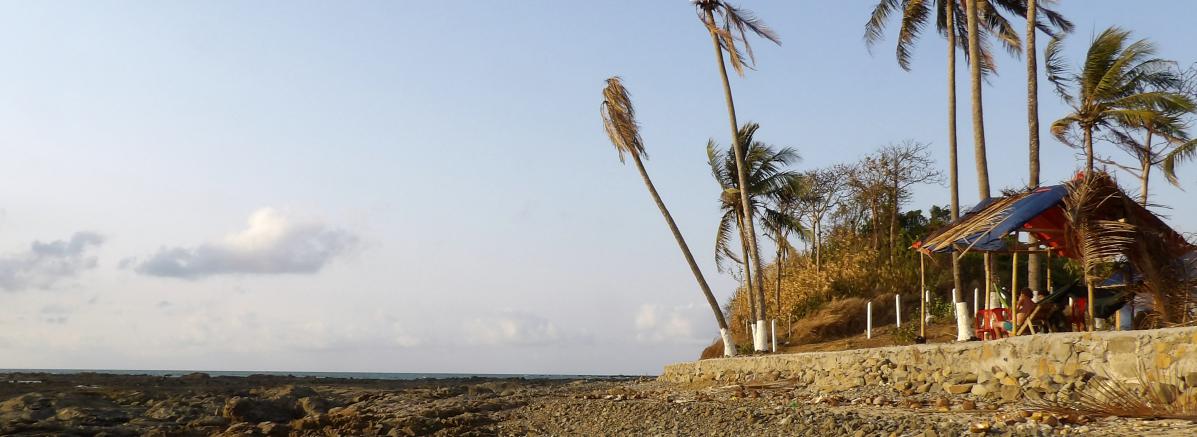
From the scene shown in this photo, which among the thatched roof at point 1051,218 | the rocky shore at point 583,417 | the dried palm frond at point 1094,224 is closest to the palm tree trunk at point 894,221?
the thatched roof at point 1051,218

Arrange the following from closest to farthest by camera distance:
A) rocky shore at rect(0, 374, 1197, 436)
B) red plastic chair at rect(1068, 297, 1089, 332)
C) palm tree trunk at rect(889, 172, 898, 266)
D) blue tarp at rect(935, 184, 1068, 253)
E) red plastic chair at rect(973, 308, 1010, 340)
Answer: rocky shore at rect(0, 374, 1197, 436), blue tarp at rect(935, 184, 1068, 253), red plastic chair at rect(1068, 297, 1089, 332), red plastic chair at rect(973, 308, 1010, 340), palm tree trunk at rect(889, 172, 898, 266)

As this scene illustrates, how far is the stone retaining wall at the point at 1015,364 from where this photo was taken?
27.2 feet

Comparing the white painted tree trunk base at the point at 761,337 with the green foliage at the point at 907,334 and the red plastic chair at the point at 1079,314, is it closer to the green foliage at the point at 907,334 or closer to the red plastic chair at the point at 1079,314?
the green foliage at the point at 907,334

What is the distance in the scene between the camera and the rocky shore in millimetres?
8055

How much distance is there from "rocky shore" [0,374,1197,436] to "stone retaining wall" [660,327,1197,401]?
0.45 m

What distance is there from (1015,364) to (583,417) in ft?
17.6

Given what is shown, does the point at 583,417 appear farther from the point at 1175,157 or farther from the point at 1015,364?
the point at 1175,157

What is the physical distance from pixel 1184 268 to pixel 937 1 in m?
11.3

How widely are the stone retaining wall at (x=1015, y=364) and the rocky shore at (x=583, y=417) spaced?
0.45 m

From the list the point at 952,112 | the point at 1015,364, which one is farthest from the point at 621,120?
the point at 1015,364

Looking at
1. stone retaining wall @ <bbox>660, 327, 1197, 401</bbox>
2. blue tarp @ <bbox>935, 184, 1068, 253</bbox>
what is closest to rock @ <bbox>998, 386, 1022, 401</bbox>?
stone retaining wall @ <bbox>660, 327, 1197, 401</bbox>

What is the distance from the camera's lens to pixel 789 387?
555 inches

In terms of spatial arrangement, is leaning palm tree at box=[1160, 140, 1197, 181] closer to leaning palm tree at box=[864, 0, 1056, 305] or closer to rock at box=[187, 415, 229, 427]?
leaning palm tree at box=[864, 0, 1056, 305]

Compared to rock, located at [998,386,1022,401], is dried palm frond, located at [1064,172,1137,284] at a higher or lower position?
higher
